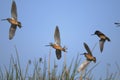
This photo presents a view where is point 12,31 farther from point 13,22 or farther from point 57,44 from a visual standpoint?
point 57,44

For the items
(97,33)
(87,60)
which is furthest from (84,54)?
(97,33)

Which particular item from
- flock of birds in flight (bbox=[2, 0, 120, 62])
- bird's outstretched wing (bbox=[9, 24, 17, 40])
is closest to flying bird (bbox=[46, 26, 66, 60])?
flock of birds in flight (bbox=[2, 0, 120, 62])

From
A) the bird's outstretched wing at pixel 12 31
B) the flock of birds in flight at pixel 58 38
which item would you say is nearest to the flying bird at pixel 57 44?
the flock of birds in flight at pixel 58 38

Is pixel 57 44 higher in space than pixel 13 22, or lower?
lower

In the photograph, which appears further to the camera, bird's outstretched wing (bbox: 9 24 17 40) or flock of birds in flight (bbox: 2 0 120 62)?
bird's outstretched wing (bbox: 9 24 17 40)

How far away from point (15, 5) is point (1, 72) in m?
2.10

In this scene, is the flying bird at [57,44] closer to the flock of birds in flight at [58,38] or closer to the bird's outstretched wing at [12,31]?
the flock of birds in flight at [58,38]

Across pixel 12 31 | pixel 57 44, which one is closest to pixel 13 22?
pixel 12 31

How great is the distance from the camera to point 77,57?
3.40 metres

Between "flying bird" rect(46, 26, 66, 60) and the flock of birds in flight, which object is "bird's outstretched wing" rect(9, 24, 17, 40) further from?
"flying bird" rect(46, 26, 66, 60)

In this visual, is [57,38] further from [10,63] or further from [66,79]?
[10,63]

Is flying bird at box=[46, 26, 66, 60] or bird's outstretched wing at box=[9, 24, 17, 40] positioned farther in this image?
bird's outstretched wing at box=[9, 24, 17, 40]

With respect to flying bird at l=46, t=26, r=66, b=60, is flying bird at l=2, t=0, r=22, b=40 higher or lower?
higher

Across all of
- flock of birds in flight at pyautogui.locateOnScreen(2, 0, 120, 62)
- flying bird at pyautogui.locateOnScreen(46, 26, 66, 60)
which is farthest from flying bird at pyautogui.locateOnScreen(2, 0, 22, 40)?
flying bird at pyautogui.locateOnScreen(46, 26, 66, 60)
